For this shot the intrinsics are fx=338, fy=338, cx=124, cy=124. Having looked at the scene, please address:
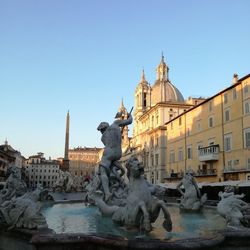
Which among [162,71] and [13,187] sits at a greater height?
[162,71]

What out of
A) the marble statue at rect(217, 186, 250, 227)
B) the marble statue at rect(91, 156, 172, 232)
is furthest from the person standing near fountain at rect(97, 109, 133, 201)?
the marble statue at rect(217, 186, 250, 227)

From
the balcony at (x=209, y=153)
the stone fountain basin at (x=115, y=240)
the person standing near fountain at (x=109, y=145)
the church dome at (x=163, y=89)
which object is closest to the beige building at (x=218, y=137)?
the balcony at (x=209, y=153)

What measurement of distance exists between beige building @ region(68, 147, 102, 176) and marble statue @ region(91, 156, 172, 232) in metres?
130

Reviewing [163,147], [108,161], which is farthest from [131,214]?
[163,147]

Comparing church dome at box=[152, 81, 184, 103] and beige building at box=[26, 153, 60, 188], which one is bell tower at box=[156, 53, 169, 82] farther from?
beige building at box=[26, 153, 60, 188]

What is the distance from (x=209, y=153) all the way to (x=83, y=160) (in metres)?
105

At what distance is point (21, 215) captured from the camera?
5516 mm

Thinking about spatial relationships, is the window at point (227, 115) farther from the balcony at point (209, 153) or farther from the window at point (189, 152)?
the window at point (189, 152)

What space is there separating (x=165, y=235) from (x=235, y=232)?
3.84 ft

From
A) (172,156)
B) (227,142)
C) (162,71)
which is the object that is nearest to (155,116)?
(172,156)

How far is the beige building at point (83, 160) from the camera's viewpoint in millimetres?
135875

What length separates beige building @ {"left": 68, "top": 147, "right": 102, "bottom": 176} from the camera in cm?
13588

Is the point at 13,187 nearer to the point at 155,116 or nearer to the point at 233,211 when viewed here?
the point at 233,211

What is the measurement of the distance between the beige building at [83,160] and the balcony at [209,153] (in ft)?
316
